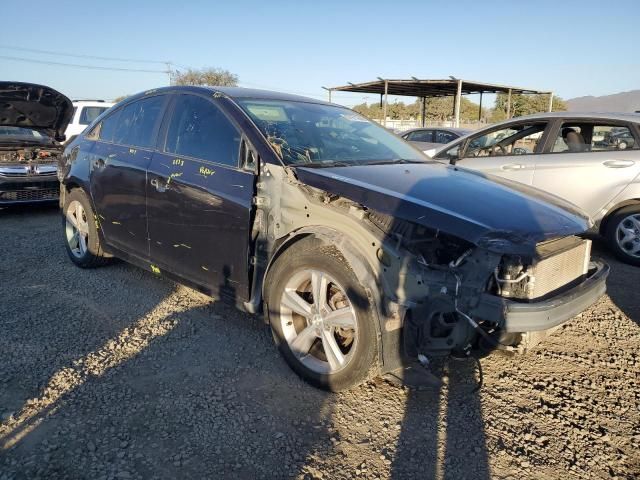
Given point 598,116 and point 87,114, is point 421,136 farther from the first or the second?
point 87,114

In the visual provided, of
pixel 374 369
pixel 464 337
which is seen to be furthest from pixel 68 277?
pixel 464 337

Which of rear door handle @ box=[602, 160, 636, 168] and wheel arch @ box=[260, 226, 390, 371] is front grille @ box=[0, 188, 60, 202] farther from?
rear door handle @ box=[602, 160, 636, 168]

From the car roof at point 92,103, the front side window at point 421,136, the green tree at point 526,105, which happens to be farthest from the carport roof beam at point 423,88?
the green tree at point 526,105

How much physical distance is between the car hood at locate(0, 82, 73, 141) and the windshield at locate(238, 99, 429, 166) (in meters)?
4.36

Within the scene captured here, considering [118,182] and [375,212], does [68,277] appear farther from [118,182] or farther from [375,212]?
[375,212]

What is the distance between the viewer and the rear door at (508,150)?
6.31 meters

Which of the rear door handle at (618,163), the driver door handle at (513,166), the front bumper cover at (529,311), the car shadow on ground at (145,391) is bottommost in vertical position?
the car shadow on ground at (145,391)

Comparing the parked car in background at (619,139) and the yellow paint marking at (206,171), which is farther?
the parked car in background at (619,139)

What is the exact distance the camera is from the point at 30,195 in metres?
7.78

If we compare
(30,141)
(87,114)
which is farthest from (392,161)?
(87,114)

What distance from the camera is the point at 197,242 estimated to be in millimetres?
3574

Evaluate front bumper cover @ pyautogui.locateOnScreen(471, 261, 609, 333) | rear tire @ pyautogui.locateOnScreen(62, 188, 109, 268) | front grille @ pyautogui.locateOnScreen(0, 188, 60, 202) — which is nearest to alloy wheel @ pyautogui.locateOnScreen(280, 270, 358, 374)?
front bumper cover @ pyautogui.locateOnScreen(471, 261, 609, 333)

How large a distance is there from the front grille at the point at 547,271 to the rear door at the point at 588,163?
3054 millimetres

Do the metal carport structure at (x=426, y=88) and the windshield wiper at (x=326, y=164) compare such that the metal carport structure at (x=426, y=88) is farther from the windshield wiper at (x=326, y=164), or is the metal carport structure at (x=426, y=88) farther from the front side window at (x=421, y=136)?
the windshield wiper at (x=326, y=164)
